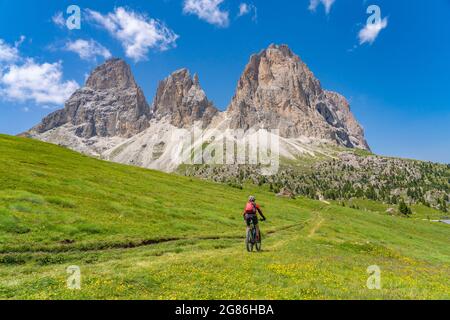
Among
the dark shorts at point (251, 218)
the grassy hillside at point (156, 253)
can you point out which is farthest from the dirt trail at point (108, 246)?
the dark shorts at point (251, 218)

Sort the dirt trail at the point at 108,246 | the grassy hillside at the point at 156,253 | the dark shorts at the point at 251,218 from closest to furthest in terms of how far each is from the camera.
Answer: the grassy hillside at the point at 156,253
the dirt trail at the point at 108,246
the dark shorts at the point at 251,218

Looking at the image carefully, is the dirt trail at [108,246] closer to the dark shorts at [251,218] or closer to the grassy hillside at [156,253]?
the grassy hillside at [156,253]

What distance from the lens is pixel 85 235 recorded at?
30.0 m

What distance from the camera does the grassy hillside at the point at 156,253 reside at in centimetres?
1639

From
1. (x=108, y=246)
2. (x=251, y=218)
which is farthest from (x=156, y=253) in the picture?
(x=251, y=218)

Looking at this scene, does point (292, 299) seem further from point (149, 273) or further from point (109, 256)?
point (109, 256)

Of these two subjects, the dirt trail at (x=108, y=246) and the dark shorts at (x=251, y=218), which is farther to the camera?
the dark shorts at (x=251, y=218)

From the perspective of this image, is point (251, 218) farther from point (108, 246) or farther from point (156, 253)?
point (108, 246)

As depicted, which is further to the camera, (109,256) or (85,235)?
(85,235)

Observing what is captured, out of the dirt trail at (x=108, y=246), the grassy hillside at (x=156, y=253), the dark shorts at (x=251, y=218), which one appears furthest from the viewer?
the dark shorts at (x=251, y=218)

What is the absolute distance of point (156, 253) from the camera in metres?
28.0
